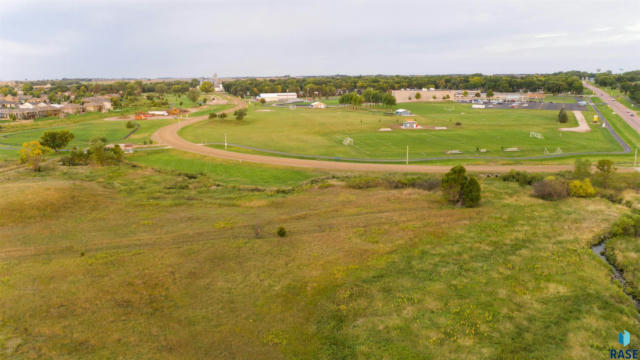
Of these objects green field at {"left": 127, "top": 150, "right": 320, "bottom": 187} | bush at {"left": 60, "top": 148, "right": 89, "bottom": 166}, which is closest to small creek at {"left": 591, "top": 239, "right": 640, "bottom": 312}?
green field at {"left": 127, "top": 150, "right": 320, "bottom": 187}

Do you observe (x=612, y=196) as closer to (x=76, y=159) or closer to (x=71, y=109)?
(x=76, y=159)

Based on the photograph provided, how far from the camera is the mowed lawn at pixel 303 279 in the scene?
20625mm

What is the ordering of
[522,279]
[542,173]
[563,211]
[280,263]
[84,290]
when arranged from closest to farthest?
1. [84,290]
2. [522,279]
3. [280,263]
4. [563,211]
5. [542,173]

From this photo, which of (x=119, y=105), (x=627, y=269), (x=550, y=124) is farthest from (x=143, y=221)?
(x=119, y=105)

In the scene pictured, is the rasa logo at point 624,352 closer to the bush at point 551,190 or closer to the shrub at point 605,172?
the bush at point 551,190

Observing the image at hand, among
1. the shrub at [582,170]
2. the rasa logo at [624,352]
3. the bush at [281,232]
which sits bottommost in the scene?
the rasa logo at [624,352]

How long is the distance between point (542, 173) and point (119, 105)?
15478 cm

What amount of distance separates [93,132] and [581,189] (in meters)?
104

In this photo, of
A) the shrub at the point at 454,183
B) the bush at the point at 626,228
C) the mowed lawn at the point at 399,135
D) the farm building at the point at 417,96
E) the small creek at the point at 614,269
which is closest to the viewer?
the small creek at the point at 614,269

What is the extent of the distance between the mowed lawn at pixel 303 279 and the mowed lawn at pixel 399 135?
3231 cm

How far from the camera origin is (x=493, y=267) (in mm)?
29016

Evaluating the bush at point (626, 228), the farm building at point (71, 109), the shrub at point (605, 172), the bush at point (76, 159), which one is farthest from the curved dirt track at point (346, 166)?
the farm building at point (71, 109)

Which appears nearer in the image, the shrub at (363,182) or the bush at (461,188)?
the bush at (461,188)

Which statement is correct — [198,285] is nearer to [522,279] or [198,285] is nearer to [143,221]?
[143,221]
